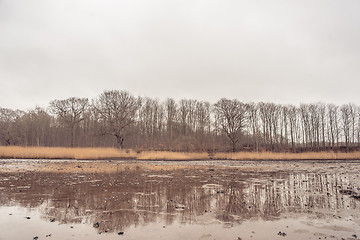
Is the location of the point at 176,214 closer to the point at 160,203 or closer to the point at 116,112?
the point at 160,203

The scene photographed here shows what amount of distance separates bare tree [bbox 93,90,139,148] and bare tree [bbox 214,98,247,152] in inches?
829

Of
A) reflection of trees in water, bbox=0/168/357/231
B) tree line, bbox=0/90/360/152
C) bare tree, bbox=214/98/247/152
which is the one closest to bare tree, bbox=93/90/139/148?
tree line, bbox=0/90/360/152

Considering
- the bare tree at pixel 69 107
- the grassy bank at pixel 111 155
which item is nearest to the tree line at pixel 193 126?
the bare tree at pixel 69 107

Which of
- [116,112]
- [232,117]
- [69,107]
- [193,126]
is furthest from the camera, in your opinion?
[193,126]

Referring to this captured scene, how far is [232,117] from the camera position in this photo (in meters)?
53.8

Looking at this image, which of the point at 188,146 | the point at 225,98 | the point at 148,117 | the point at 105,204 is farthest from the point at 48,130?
the point at 105,204

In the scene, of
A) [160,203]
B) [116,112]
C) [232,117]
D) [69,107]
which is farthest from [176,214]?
[69,107]

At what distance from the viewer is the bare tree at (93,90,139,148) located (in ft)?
156

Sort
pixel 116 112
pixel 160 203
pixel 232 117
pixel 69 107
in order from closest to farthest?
pixel 160 203
pixel 116 112
pixel 232 117
pixel 69 107

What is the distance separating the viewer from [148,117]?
65.4 metres

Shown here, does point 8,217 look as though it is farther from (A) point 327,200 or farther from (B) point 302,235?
(A) point 327,200

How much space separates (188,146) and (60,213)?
4287 centimetres

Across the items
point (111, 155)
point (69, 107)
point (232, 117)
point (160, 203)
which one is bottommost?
point (111, 155)

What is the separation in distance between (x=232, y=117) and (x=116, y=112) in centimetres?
2634
